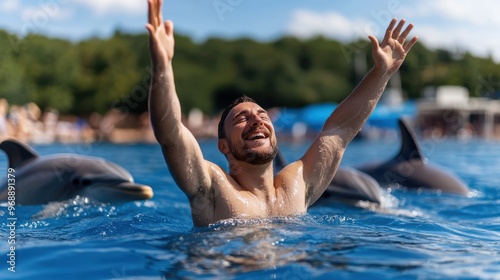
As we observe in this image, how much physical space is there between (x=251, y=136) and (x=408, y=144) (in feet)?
19.1

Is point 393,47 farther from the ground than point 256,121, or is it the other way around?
point 393,47

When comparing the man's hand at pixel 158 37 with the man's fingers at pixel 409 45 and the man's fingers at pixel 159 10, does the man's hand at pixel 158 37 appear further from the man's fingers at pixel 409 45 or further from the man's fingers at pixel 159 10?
the man's fingers at pixel 409 45

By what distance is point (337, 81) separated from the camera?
70312mm

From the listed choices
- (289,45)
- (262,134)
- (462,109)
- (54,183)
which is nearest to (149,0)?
(262,134)

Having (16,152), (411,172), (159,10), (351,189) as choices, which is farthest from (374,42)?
(411,172)

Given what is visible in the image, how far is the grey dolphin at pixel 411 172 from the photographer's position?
9406 mm

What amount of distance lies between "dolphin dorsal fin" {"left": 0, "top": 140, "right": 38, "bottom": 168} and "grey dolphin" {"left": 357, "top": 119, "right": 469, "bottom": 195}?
507 centimetres

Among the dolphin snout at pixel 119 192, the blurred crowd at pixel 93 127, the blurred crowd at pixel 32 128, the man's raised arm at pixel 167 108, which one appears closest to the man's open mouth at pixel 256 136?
the man's raised arm at pixel 167 108

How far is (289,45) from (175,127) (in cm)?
7459

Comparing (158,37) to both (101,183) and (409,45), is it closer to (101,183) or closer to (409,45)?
(409,45)

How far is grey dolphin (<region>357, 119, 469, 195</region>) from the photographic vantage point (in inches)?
370

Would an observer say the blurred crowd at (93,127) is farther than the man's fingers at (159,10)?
Yes

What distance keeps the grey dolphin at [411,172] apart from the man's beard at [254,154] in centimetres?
542

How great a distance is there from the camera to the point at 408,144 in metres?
9.59
